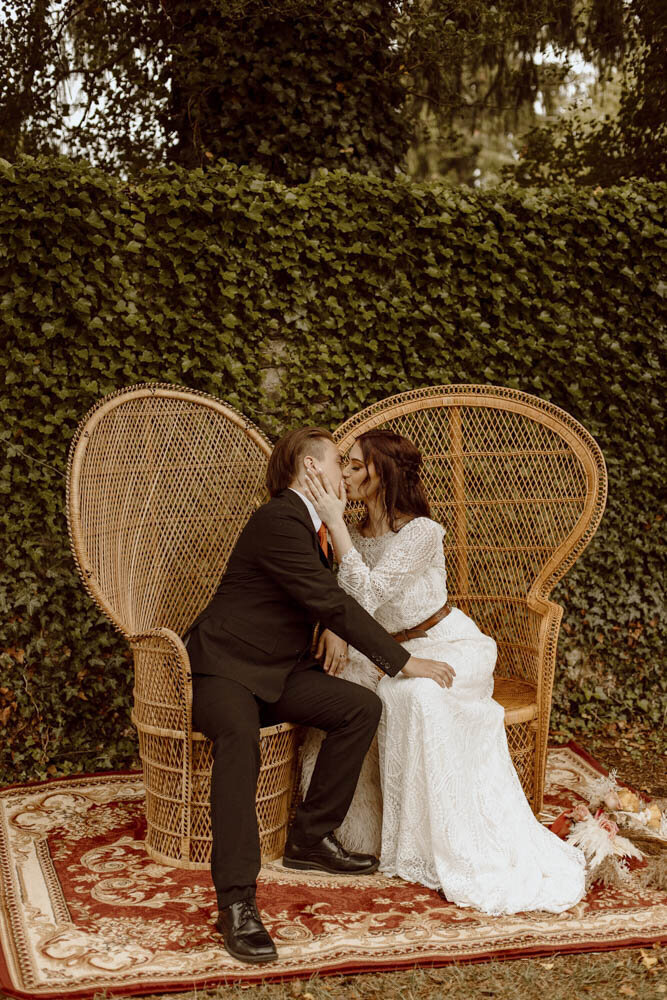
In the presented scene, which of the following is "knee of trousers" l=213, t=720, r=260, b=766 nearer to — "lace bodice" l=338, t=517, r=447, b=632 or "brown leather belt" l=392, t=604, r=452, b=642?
"lace bodice" l=338, t=517, r=447, b=632

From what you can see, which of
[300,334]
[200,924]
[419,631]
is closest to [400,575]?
[419,631]

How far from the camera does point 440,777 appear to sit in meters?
2.75

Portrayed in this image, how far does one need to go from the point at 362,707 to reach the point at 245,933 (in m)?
0.74

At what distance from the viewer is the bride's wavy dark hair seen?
10.6 feet

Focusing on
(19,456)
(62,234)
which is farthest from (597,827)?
(62,234)

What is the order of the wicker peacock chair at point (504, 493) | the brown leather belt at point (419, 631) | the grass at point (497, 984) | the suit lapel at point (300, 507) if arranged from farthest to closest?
the wicker peacock chair at point (504, 493) < the brown leather belt at point (419, 631) < the suit lapel at point (300, 507) < the grass at point (497, 984)

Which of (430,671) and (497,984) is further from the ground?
(430,671)

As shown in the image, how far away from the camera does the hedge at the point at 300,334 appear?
3.64m

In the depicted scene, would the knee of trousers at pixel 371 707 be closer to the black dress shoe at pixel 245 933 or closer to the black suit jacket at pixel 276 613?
the black suit jacket at pixel 276 613

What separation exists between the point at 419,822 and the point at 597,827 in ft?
1.80

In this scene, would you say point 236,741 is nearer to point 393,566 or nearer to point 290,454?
point 393,566

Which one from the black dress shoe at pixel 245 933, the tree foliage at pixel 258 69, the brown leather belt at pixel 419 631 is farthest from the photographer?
the tree foliage at pixel 258 69

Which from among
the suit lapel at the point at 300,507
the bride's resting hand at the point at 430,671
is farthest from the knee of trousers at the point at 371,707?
the suit lapel at the point at 300,507

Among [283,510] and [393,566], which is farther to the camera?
[393,566]
